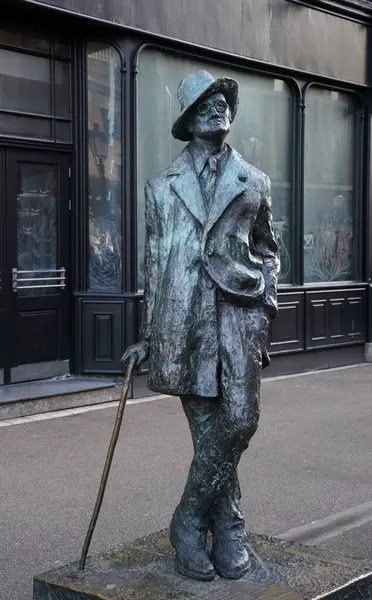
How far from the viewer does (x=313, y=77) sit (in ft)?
41.2

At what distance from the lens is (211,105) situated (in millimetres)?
4145

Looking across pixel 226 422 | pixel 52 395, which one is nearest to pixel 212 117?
pixel 226 422

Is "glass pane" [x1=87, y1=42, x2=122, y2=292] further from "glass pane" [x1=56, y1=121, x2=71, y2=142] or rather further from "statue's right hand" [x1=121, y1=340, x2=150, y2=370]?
"statue's right hand" [x1=121, y1=340, x2=150, y2=370]

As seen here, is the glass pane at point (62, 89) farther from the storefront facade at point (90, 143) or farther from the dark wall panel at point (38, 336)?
the dark wall panel at point (38, 336)

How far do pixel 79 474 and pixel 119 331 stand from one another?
334 centimetres

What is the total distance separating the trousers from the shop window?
20.5 feet

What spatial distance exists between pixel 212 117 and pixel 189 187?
33 cm

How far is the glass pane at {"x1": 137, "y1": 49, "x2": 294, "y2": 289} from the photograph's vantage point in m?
10.6

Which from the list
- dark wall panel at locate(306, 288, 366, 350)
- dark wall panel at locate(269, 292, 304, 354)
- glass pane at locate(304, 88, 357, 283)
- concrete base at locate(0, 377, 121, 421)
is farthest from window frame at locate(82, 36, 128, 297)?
glass pane at locate(304, 88, 357, 283)

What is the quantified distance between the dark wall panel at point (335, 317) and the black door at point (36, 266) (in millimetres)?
3759

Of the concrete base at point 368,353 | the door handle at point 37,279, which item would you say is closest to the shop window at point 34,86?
the door handle at point 37,279

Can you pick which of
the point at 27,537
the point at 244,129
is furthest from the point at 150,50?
the point at 27,537

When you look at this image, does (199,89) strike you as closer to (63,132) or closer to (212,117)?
(212,117)

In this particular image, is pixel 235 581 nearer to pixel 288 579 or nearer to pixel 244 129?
pixel 288 579
